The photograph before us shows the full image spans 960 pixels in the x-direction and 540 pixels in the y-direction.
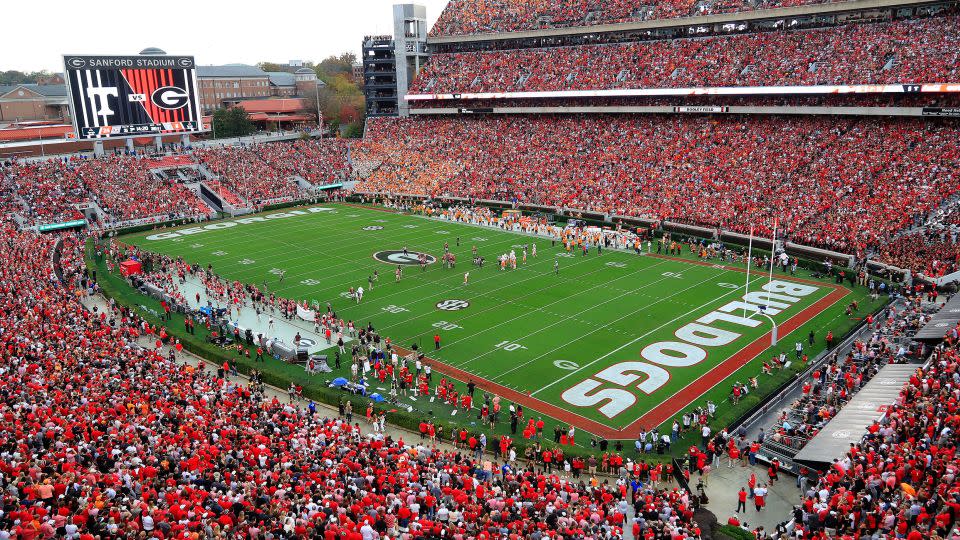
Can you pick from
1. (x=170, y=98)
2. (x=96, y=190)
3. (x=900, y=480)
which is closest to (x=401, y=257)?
(x=96, y=190)

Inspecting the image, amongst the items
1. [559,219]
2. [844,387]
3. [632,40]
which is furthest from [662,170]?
[844,387]

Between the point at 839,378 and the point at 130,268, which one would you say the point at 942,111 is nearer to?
the point at 839,378

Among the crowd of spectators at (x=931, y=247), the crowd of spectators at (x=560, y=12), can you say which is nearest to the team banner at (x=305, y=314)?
the crowd of spectators at (x=931, y=247)

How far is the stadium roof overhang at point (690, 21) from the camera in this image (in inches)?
1858

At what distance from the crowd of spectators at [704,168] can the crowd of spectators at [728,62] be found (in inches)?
112

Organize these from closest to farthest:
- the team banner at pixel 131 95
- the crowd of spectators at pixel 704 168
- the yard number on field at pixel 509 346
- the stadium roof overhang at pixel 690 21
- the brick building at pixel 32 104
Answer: the yard number on field at pixel 509 346, the crowd of spectators at pixel 704 168, the stadium roof overhang at pixel 690 21, the team banner at pixel 131 95, the brick building at pixel 32 104

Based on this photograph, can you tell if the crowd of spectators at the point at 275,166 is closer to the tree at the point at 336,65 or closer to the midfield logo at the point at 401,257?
the midfield logo at the point at 401,257

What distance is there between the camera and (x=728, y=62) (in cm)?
5294

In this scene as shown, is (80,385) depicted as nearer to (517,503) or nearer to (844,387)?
(517,503)

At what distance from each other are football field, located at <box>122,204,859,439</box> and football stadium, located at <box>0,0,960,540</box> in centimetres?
19

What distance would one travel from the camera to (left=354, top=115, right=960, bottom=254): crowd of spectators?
39.6 meters

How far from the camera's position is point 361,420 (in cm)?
2178

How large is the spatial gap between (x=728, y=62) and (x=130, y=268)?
42231 mm

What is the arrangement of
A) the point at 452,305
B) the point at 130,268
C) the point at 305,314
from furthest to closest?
1. the point at 130,268
2. the point at 452,305
3. the point at 305,314
